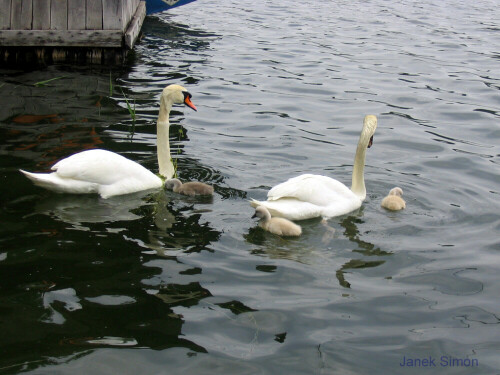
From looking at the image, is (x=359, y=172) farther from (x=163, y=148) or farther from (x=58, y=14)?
(x=58, y=14)

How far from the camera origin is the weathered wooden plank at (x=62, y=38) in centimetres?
1252

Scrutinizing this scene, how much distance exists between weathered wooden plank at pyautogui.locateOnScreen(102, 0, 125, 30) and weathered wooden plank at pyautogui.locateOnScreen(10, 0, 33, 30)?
124cm

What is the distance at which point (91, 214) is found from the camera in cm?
693

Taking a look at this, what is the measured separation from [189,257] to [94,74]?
7.52 m

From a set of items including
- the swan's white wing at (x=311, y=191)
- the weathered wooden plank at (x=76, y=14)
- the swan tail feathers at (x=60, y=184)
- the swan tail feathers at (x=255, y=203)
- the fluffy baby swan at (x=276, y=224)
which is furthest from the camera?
the weathered wooden plank at (x=76, y=14)

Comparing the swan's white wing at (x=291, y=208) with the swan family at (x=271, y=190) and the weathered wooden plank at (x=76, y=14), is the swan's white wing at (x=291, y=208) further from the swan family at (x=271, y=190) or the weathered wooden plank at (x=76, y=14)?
the weathered wooden plank at (x=76, y=14)

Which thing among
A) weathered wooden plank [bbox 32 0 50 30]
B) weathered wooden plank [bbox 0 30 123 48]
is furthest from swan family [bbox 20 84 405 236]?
weathered wooden plank [bbox 32 0 50 30]

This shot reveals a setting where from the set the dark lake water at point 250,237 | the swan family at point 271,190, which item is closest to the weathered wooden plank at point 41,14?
the dark lake water at point 250,237

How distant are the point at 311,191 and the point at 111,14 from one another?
24.2 feet

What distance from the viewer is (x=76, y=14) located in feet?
41.9

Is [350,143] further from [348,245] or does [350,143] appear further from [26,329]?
[26,329]

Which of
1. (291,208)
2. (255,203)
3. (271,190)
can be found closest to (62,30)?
(271,190)

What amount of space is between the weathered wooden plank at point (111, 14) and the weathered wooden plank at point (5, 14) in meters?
1.58

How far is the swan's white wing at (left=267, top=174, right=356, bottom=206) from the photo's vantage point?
6922 millimetres
